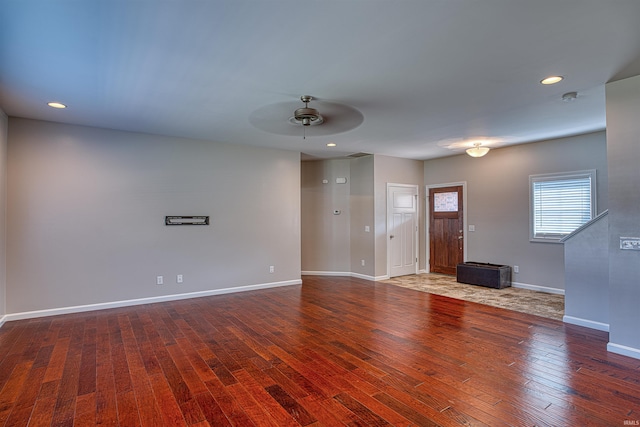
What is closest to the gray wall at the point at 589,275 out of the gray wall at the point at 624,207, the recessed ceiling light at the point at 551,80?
the gray wall at the point at 624,207

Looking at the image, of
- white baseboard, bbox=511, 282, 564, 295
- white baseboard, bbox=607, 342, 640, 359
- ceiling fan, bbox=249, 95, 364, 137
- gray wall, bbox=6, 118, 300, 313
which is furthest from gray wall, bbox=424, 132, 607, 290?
gray wall, bbox=6, 118, 300, 313

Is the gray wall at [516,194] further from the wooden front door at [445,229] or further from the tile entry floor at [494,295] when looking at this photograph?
the tile entry floor at [494,295]

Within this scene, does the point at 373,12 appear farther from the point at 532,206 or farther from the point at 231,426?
the point at 532,206

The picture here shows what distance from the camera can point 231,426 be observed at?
2.06 metres

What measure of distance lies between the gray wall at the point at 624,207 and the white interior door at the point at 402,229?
13.5 ft

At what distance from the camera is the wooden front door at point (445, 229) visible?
710cm

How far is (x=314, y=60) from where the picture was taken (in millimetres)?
2725

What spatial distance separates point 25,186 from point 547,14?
19.3 ft

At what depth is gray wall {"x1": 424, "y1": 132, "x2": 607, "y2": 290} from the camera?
17.5ft

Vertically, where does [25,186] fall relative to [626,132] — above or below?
below

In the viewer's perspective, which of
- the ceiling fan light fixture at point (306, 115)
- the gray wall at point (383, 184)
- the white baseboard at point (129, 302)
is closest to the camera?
the ceiling fan light fixture at point (306, 115)

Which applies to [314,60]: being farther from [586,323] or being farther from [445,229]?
[445,229]

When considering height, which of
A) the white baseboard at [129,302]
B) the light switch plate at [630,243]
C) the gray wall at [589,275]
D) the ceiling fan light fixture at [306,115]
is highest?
the ceiling fan light fixture at [306,115]

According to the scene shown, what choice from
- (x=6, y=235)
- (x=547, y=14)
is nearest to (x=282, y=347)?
(x=547, y=14)
